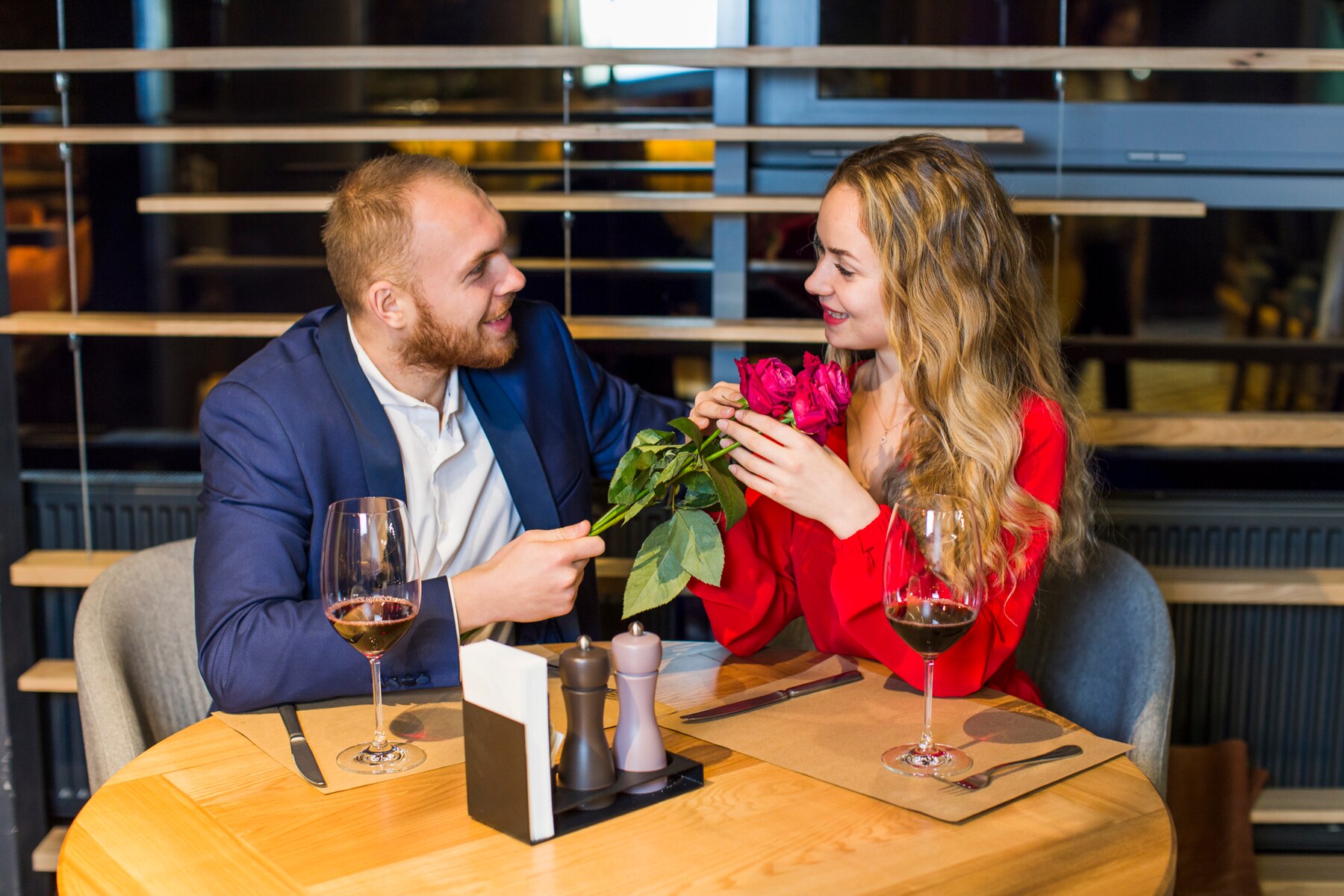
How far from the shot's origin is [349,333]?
182 centimetres

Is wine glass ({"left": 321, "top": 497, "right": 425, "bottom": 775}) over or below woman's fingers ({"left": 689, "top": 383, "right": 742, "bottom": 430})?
below

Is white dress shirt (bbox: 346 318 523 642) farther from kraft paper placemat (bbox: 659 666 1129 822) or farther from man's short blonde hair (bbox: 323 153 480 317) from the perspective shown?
kraft paper placemat (bbox: 659 666 1129 822)

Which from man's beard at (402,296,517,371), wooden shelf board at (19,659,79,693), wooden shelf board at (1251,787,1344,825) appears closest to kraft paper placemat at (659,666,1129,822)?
man's beard at (402,296,517,371)

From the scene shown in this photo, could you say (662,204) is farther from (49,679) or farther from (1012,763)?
(49,679)

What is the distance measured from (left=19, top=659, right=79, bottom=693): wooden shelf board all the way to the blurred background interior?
0.30 feet

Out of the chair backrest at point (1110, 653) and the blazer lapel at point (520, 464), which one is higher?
the blazer lapel at point (520, 464)

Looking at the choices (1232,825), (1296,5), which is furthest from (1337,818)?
(1296,5)

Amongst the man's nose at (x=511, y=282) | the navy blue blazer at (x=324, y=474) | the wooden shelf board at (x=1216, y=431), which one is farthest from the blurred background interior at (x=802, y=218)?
the man's nose at (x=511, y=282)

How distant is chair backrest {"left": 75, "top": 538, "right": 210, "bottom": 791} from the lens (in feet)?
5.00

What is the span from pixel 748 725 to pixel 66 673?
1775 mm

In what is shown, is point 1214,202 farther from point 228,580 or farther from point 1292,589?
point 228,580

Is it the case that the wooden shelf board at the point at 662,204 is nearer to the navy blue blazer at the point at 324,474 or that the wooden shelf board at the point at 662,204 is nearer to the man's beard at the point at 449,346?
the navy blue blazer at the point at 324,474

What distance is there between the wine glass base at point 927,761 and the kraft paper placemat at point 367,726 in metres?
0.27

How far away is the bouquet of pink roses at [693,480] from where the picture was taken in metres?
1.38
